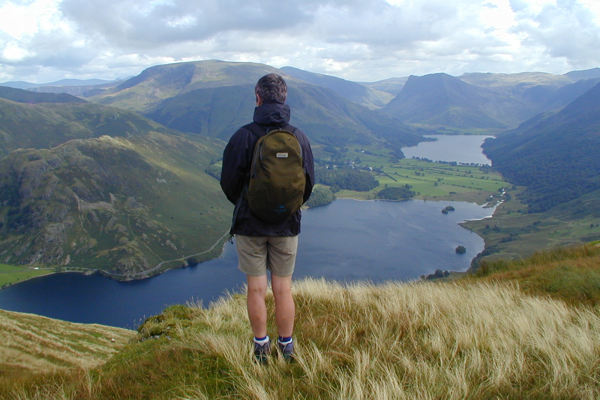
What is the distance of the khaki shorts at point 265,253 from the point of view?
376 cm

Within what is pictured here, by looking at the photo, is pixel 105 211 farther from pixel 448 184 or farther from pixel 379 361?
pixel 379 361

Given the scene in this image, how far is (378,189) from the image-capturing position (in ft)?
570

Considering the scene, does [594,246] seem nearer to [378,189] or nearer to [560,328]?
[560,328]

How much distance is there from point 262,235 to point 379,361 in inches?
68.1

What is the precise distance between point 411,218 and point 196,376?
5124 inches

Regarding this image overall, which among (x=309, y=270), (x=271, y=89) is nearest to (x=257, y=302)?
(x=271, y=89)

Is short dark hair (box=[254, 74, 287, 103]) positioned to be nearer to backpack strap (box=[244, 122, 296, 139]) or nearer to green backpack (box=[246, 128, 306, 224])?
backpack strap (box=[244, 122, 296, 139])

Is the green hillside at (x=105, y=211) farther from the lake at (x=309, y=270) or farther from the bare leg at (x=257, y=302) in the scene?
the bare leg at (x=257, y=302)

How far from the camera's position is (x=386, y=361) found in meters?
3.69

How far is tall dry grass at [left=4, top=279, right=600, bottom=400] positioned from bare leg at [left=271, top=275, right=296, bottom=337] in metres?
0.27

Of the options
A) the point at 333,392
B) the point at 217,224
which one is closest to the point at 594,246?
the point at 333,392

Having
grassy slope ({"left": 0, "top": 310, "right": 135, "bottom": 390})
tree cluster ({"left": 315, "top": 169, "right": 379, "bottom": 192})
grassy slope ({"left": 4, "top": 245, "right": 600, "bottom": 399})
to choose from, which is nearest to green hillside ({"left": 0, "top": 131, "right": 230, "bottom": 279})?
tree cluster ({"left": 315, "top": 169, "right": 379, "bottom": 192})

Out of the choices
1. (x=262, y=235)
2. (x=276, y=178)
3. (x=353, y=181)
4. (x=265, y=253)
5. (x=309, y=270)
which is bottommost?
(x=309, y=270)

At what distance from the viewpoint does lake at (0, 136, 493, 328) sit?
279 ft
